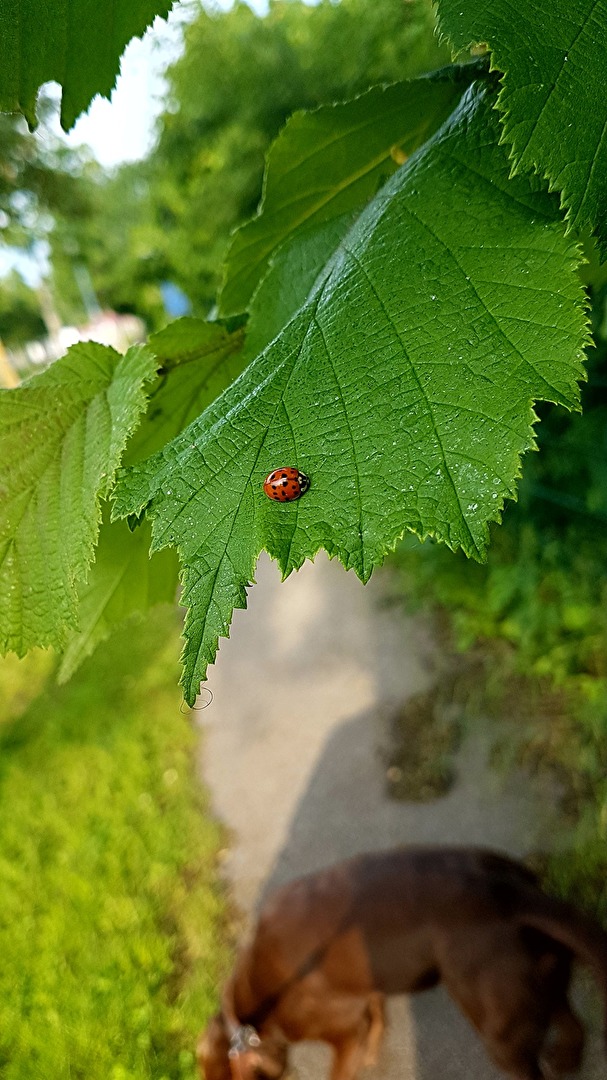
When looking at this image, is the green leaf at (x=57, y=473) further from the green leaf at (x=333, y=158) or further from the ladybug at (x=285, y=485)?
the green leaf at (x=333, y=158)

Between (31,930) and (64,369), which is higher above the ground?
(64,369)

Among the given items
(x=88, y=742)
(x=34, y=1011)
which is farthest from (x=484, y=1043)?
(x=88, y=742)

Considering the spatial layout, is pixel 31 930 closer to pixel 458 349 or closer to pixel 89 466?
pixel 89 466

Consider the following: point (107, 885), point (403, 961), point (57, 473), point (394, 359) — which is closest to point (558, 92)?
point (394, 359)

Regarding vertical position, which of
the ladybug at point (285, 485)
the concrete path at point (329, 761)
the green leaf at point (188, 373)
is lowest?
the concrete path at point (329, 761)

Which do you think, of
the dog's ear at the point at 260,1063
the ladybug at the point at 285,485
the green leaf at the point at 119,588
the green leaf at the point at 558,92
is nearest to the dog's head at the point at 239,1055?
the dog's ear at the point at 260,1063

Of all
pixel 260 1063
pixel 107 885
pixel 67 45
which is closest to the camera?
pixel 67 45

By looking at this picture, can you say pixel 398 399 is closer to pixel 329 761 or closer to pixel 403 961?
pixel 403 961
